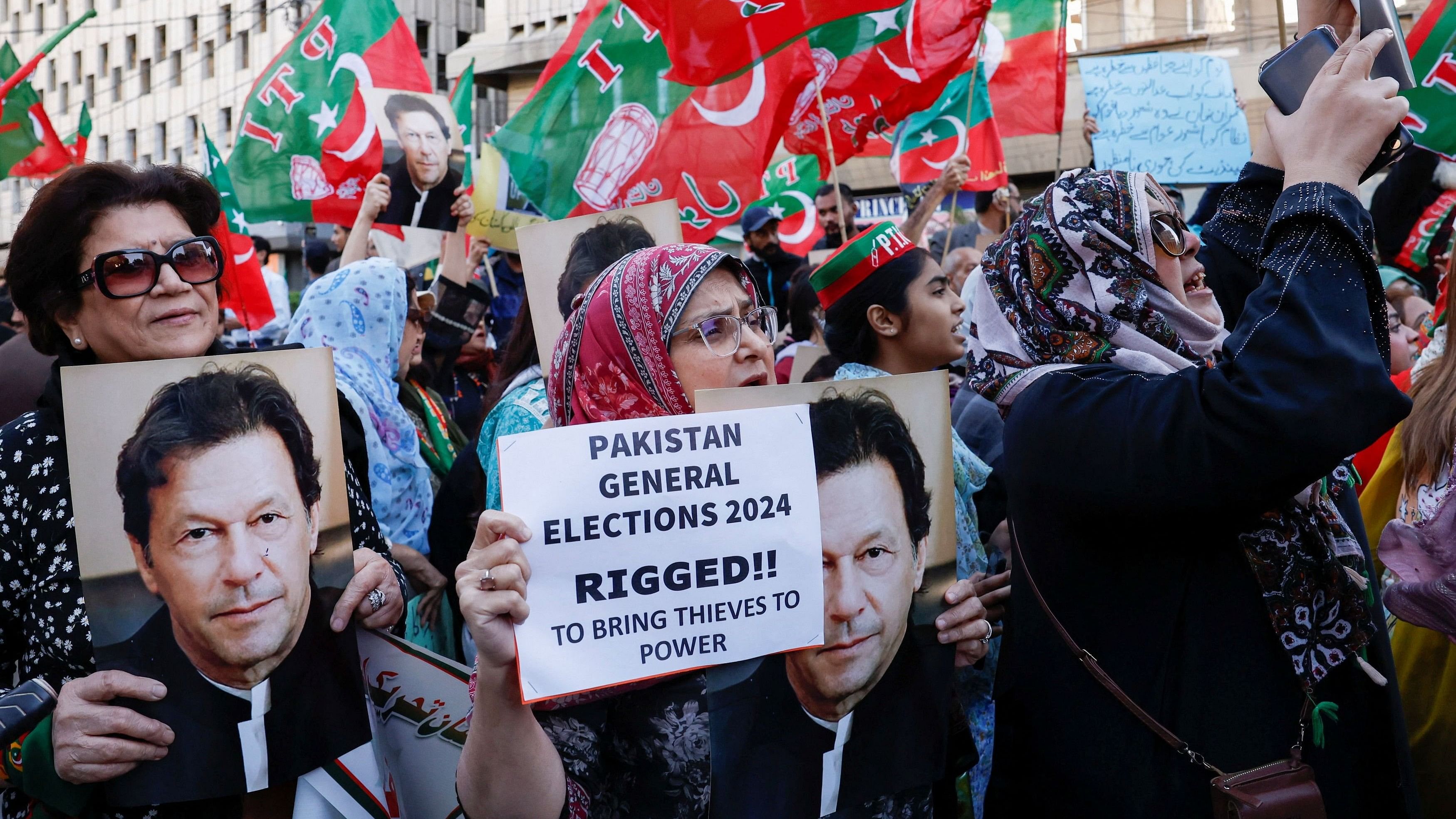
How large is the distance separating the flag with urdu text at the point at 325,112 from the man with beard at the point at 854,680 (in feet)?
15.5

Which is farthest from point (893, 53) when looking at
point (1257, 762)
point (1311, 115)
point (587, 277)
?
point (1257, 762)

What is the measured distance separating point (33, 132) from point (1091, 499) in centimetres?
781

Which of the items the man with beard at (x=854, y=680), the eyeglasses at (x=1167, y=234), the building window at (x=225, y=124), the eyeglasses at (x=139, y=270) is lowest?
the man with beard at (x=854, y=680)

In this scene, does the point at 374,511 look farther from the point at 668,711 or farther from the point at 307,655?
the point at 668,711

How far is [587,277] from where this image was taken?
3.83 m

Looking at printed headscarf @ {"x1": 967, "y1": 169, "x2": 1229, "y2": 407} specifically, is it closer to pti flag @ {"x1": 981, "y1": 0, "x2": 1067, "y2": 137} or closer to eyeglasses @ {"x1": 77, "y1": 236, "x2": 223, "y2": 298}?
eyeglasses @ {"x1": 77, "y1": 236, "x2": 223, "y2": 298}

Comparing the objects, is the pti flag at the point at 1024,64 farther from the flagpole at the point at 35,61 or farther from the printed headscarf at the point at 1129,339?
the printed headscarf at the point at 1129,339

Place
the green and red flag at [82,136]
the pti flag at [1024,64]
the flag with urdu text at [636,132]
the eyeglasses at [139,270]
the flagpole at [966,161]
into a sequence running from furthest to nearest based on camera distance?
1. the green and red flag at [82,136]
2. the pti flag at [1024,64]
3. the flagpole at [966,161]
4. the flag with urdu text at [636,132]
5. the eyeglasses at [139,270]

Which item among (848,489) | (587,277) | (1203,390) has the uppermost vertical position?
(587,277)

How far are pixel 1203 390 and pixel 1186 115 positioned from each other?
225 inches

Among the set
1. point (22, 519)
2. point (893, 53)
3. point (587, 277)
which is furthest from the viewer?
point (893, 53)

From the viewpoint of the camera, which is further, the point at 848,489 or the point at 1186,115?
the point at 1186,115

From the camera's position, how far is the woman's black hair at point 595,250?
12.6ft

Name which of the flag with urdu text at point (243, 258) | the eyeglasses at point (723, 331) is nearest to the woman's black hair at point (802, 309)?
the flag with urdu text at point (243, 258)
